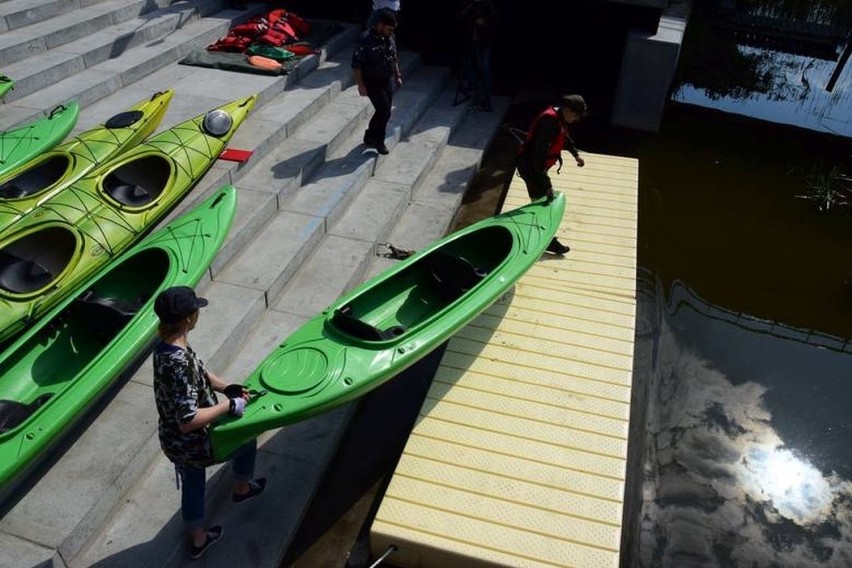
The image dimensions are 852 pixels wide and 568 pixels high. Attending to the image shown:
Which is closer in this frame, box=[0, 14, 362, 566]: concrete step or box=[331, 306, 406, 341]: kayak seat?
box=[0, 14, 362, 566]: concrete step

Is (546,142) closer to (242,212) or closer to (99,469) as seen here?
(242,212)

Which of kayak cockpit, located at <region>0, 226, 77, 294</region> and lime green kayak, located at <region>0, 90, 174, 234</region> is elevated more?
lime green kayak, located at <region>0, 90, 174, 234</region>

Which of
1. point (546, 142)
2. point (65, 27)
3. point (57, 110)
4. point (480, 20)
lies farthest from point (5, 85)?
point (480, 20)

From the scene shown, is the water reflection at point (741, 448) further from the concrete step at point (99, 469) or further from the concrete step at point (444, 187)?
the concrete step at point (99, 469)

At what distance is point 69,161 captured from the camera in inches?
268

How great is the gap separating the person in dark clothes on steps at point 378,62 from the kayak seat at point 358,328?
3908 mm

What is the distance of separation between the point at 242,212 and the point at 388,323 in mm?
2519

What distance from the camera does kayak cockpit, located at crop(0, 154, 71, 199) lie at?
21.4 feet

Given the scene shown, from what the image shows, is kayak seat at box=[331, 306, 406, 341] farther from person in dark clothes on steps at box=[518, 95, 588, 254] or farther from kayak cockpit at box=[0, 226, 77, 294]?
person in dark clothes on steps at box=[518, 95, 588, 254]

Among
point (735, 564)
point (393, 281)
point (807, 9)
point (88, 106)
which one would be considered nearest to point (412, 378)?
point (393, 281)

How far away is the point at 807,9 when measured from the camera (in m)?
16.5

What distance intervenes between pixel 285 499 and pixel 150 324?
5.73ft

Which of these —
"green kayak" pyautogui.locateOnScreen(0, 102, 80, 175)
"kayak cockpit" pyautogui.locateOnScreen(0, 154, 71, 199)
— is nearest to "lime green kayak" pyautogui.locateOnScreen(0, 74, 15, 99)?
"green kayak" pyautogui.locateOnScreen(0, 102, 80, 175)

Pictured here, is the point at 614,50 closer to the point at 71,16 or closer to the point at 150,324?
the point at 71,16
